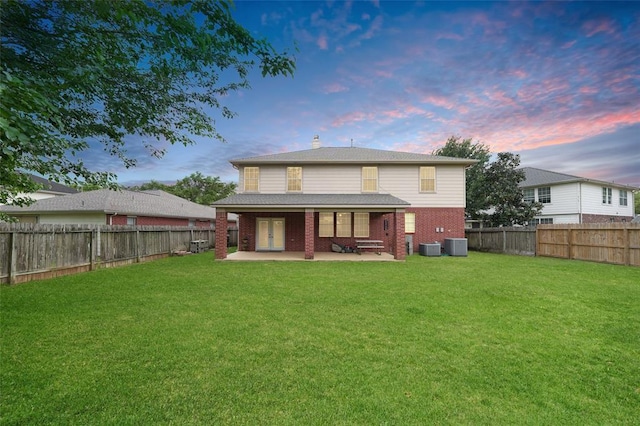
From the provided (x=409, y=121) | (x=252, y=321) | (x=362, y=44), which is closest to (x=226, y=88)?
(x=252, y=321)

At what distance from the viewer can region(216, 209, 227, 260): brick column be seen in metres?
14.3

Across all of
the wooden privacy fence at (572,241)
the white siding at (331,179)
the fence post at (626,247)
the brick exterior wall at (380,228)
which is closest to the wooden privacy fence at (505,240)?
the wooden privacy fence at (572,241)

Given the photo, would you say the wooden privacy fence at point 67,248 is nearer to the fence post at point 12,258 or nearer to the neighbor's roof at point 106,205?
the fence post at point 12,258

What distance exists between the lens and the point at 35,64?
11.2 ft

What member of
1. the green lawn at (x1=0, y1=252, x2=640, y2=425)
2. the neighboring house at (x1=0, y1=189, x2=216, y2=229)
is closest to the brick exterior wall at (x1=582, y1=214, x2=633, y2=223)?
the green lawn at (x1=0, y1=252, x2=640, y2=425)

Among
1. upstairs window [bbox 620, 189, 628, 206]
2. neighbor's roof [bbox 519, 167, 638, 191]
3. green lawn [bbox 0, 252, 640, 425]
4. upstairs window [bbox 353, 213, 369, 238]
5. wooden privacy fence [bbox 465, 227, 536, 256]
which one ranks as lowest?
green lawn [bbox 0, 252, 640, 425]

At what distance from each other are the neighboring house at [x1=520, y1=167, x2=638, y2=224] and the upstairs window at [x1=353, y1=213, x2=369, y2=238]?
15.7m

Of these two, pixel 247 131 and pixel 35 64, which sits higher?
pixel 247 131

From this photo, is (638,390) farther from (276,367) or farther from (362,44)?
(362,44)

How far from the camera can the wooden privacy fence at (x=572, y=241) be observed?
1224cm

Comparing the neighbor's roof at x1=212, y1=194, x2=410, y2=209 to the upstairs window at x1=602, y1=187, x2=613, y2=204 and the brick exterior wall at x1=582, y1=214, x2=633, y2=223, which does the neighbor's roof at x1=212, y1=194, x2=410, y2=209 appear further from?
the upstairs window at x1=602, y1=187, x2=613, y2=204

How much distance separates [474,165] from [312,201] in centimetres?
1768

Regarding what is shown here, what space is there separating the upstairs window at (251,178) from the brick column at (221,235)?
334 cm

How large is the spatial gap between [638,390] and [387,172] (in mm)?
15273
